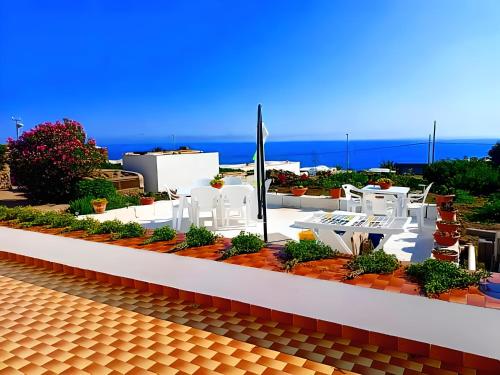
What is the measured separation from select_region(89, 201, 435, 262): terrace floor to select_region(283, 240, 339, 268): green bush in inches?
74.0

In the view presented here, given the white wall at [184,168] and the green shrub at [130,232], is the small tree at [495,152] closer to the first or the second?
the white wall at [184,168]

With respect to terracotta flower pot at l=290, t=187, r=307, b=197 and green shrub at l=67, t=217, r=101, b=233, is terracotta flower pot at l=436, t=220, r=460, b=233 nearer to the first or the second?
green shrub at l=67, t=217, r=101, b=233

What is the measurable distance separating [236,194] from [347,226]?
A: 9.04ft

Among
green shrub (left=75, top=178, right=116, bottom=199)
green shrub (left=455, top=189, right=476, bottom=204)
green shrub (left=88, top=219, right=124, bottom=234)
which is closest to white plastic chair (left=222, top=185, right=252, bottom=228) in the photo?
green shrub (left=88, top=219, right=124, bottom=234)

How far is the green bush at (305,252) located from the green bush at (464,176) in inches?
229

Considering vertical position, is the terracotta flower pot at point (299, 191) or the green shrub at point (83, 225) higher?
the green shrub at point (83, 225)

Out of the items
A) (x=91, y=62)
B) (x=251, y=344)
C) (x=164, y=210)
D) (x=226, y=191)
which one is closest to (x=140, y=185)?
(x=164, y=210)

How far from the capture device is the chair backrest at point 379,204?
22.5 ft

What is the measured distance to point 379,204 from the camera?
6.89 m

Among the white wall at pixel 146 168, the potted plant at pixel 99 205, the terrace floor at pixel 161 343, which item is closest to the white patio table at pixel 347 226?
the terrace floor at pixel 161 343

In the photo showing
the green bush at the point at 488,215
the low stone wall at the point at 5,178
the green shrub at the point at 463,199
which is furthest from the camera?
the low stone wall at the point at 5,178

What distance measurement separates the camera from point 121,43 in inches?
1262

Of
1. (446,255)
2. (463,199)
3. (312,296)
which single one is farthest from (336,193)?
(312,296)

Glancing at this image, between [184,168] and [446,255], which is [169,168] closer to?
[184,168]
